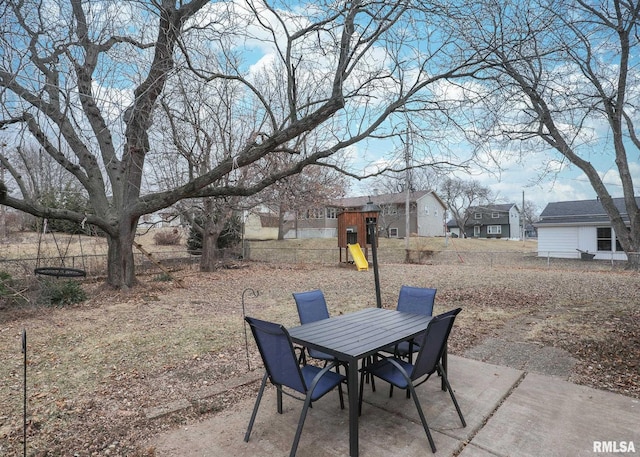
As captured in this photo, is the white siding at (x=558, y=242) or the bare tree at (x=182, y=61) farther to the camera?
the white siding at (x=558, y=242)

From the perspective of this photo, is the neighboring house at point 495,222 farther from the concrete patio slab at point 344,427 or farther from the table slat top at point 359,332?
the concrete patio slab at point 344,427

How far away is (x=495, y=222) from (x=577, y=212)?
28.2 m

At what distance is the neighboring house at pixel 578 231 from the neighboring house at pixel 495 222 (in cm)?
2444

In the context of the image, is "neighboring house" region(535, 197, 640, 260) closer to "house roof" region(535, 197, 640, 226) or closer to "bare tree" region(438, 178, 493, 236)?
"house roof" region(535, 197, 640, 226)

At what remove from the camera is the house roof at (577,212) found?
19.7 m

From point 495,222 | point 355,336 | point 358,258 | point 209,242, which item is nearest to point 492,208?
point 495,222

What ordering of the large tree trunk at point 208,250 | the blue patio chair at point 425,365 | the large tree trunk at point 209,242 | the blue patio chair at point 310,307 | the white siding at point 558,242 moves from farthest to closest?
the white siding at point 558,242
the large tree trunk at point 208,250
the large tree trunk at point 209,242
the blue patio chair at point 310,307
the blue patio chair at point 425,365

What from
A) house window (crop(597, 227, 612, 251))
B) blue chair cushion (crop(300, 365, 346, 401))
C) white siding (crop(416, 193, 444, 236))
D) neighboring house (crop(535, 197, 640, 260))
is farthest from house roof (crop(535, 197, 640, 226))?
blue chair cushion (crop(300, 365, 346, 401))

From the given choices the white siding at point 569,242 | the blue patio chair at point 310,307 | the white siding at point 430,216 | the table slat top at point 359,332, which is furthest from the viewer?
the white siding at point 430,216

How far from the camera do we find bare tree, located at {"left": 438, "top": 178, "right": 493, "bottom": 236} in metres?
44.1

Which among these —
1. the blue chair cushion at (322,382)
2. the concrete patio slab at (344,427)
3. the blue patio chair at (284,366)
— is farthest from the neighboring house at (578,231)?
the blue patio chair at (284,366)

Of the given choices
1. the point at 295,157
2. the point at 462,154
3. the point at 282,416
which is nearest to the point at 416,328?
the point at 282,416

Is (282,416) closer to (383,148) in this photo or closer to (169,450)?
(169,450)

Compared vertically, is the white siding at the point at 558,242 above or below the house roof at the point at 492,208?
below
